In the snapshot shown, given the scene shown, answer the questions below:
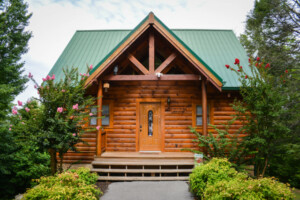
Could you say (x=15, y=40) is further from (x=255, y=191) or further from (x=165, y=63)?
(x=255, y=191)

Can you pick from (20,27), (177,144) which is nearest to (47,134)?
(177,144)

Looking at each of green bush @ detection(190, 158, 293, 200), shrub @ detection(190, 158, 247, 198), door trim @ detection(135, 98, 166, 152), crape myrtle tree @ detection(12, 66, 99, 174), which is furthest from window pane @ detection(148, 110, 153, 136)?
green bush @ detection(190, 158, 293, 200)

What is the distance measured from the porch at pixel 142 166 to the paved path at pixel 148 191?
0.35 meters

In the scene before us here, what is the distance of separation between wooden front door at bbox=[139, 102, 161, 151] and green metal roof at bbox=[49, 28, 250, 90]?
3277 millimetres

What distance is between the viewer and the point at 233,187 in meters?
4.47

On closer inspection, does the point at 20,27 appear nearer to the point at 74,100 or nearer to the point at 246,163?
the point at 74,100

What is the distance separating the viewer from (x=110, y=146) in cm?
923

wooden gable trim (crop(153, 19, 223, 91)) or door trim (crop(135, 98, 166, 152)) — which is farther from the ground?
wooden gable trim (crop(153, 19, 223, 91))

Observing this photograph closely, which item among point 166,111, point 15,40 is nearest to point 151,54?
point 166,111

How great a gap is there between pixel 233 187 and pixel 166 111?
5235 millimetres

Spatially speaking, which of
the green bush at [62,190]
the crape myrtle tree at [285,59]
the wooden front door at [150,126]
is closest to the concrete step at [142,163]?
the wooden front door at [150,126]

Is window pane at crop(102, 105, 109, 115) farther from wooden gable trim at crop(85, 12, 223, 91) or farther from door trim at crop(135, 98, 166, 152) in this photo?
wooden gable trim at crop(85, 12, 223, 91)

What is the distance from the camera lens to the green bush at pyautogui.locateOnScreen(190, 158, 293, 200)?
4.36 metres

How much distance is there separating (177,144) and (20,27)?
17419 mm
